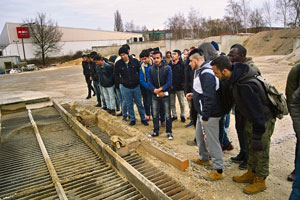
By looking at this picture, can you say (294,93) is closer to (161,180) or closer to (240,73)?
(240,73)

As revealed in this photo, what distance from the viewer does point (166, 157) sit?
4.14 m

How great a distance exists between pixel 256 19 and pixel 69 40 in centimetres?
3354

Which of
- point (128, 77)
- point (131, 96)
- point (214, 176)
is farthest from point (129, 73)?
point (214, 176)

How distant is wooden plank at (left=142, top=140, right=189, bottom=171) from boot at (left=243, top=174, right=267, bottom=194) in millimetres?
1026

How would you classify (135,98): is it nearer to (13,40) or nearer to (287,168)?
(287,168)

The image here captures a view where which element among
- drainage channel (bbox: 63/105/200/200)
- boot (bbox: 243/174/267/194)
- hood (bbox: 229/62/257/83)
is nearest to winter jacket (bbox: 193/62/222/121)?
hood (bbox: 229/62/257/83)

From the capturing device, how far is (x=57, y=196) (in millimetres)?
3584

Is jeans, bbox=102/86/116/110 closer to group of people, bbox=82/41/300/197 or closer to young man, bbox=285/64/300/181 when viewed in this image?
group of people, bbox=82/41/300/197

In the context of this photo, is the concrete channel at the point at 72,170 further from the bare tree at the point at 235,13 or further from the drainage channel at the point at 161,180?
the bare tree at the point at 235,13

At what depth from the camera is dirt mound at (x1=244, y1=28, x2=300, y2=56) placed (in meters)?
23.6

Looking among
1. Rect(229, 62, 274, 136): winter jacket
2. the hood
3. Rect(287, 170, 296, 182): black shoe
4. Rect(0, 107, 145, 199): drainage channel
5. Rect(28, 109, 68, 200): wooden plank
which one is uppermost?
the hood

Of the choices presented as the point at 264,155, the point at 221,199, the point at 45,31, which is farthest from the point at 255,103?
the point at 45,31

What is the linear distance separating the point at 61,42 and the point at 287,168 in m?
45.5

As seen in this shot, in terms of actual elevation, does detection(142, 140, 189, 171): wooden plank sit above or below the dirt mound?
below
